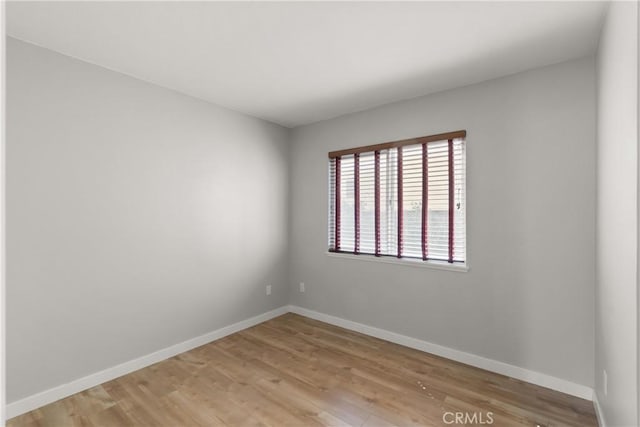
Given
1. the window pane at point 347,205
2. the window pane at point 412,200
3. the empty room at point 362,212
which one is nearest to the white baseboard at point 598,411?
the empty room at point 362,212

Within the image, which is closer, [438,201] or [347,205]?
[438,201]

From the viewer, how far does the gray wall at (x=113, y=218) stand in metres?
2.15

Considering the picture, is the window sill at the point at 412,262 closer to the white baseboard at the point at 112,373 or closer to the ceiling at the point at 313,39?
the white baseboard at the point at 112,373

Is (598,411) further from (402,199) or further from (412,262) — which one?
(402,199)

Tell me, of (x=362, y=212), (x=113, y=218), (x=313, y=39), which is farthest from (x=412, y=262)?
(x=113, y=218)

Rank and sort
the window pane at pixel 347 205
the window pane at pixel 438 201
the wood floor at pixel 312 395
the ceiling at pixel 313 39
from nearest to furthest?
the ceiling at pixel 313 39, the wood floor at pixel 312 395, the window pane at pixel 438 201, the window pane at pixel 347 205

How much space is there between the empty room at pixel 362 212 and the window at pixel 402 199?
0.07 feet

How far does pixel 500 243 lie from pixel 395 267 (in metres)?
0.99

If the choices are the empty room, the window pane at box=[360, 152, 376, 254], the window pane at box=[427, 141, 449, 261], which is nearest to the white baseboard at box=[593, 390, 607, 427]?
the empty room

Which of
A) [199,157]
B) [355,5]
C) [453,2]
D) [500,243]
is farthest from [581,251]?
[199,157]

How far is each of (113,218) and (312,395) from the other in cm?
207

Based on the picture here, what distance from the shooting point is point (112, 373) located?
2.54 meters

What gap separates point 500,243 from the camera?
8.63 ft

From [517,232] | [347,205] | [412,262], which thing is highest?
[347,205]
